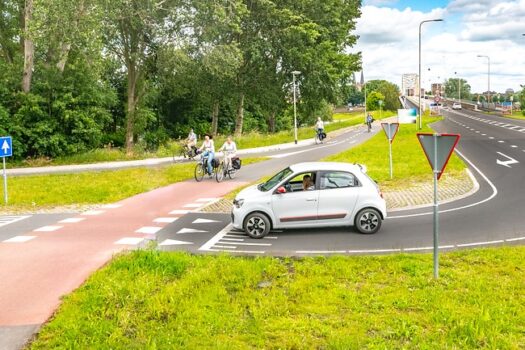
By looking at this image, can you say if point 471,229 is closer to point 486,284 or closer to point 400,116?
point 486,284

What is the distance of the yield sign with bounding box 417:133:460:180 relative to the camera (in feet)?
22.5

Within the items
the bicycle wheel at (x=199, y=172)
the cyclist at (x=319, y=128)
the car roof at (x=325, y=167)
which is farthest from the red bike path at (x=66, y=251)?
the cyclist at (x=319, y=128)

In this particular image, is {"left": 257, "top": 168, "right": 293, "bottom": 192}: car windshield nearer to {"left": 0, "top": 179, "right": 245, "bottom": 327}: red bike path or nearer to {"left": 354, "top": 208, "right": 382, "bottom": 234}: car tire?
{"left": 354, "top": 208, "right": 382, "bottom": 234}: car tire

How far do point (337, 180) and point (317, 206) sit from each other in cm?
77

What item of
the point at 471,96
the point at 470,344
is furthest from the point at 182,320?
the point at 471,96

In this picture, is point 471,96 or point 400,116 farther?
point 471,96

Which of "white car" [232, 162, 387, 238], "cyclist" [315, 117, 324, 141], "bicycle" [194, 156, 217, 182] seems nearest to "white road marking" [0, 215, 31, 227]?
"white car" [232, 162, 387, 238]

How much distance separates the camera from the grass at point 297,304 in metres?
5.54

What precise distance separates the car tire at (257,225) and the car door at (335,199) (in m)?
1.22

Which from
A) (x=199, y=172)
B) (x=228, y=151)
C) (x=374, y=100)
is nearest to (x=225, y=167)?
(x=228, y=151)

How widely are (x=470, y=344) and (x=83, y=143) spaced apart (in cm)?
2503

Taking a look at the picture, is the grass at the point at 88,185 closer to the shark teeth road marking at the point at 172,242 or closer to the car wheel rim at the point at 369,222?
the shark teeth road marking at the point at 172,242

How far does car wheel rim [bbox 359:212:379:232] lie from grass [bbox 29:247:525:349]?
1.98m

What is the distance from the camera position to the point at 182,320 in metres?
6.05
